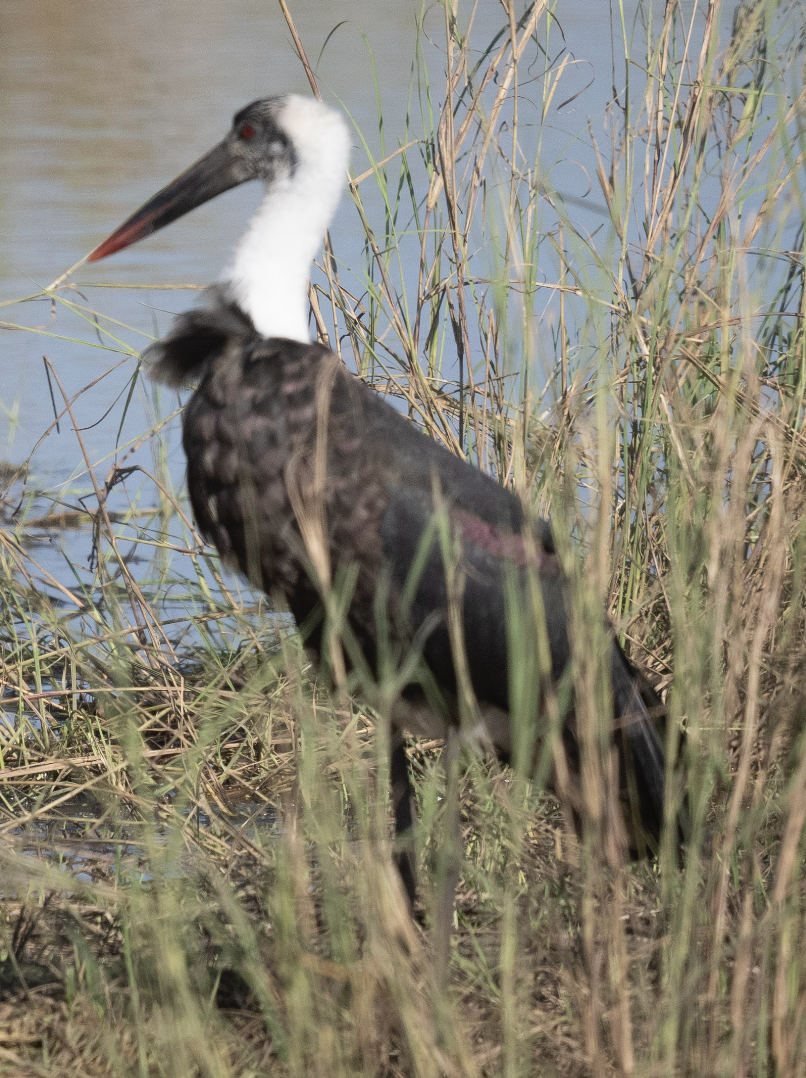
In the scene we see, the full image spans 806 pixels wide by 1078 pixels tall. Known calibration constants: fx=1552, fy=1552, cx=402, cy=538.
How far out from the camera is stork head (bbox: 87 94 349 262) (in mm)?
2375

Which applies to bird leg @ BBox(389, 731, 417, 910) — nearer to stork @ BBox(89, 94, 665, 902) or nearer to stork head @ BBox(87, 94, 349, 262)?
stork @ BBox(89, 94, 665, 902)

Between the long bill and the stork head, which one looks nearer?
the stork head

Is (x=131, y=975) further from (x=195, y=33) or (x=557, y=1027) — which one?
(x=195, y=33)

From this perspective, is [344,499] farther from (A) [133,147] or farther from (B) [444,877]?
(A) [133,147]

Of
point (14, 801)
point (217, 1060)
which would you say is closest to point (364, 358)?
point (14, 801)

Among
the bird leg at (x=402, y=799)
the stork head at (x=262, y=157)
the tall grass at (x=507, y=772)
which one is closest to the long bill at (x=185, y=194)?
the stork head at (x=262, y=157)

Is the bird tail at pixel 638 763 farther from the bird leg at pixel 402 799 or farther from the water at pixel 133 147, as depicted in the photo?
the water at pixel 133 147

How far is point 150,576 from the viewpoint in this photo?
3.42 metres

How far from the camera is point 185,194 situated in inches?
103

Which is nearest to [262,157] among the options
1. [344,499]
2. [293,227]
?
[293,227]

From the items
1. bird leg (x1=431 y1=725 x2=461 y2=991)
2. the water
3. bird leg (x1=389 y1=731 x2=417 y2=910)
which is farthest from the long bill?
bird leg (x1=431 y1=725 x2=461 y2=991)

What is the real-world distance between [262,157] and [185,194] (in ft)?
0.68

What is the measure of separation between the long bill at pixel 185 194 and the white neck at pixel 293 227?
159mm

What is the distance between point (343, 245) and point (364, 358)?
8.70ft
